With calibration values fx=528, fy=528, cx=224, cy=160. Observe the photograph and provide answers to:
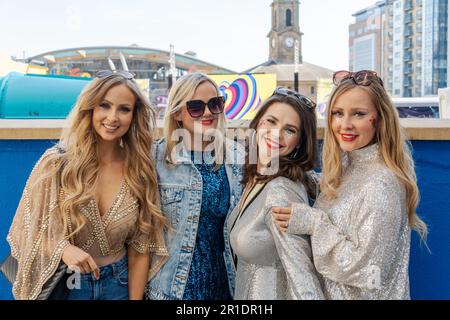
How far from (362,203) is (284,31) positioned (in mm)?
81208

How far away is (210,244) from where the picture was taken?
2.29m

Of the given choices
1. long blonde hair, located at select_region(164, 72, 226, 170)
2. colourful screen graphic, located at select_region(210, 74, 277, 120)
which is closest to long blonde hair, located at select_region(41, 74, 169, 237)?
long blonde hair, located at select_region(164, 72, 226, 170)

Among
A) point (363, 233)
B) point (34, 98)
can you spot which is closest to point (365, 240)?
point (363, 233)

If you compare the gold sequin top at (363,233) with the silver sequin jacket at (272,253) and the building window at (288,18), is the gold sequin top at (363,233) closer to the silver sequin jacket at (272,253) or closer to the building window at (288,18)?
the silver sequin jacket at (272,253)

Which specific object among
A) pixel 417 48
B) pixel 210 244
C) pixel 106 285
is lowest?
pixel 106 285

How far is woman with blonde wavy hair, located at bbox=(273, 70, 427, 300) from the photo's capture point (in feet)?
5.74

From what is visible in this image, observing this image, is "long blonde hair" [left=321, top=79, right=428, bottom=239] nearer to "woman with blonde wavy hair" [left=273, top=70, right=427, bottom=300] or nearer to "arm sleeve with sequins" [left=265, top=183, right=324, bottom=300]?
"woman with blonde wavy hair" [left=273, top=70, right=427, bottom=300]

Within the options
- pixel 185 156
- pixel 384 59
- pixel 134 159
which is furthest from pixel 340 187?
pixel 384 59

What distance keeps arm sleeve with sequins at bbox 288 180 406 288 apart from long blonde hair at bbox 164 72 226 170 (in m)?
0.70

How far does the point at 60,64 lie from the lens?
35.0 meters

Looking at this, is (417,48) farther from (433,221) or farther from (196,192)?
(196,192)

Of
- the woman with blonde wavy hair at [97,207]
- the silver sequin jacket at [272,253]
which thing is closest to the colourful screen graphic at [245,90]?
the woman with blonde wavy hair at [97,207]

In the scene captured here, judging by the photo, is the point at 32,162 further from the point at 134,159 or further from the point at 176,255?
the point at 176,255

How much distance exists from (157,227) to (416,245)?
4.05ft
